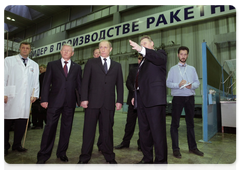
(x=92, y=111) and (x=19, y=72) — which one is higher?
→ (x=19, y=72)

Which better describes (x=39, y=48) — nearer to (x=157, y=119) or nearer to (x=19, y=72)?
(x=19, y=72)

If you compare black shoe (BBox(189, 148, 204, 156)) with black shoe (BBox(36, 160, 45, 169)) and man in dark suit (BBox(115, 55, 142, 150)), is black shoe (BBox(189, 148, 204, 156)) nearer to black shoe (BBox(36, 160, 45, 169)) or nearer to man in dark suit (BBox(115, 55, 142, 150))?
man in dark suit (BBox(115, 55, 142, 150))

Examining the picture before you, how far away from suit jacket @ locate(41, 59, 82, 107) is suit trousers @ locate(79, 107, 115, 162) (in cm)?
33

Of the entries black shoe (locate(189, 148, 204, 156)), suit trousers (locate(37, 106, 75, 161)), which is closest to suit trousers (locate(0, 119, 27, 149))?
suit trousers (locate(37, 106, 75, 161))

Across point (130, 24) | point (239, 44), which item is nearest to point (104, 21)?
point (130, 24)

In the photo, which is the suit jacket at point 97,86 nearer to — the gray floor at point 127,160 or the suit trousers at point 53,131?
the suit trousers at point 53,131

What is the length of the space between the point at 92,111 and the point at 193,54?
26.6ft

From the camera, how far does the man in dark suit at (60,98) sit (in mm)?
1830

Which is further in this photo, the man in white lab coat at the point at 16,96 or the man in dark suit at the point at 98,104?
the man in white lab coat at the point at 16,96

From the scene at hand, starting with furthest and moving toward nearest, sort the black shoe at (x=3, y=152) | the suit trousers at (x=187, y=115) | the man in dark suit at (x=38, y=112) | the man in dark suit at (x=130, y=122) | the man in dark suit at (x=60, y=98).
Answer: the man in dark suit at (x=38, y=112) → the man in dark suit at (x=130, y=122) → the suit trousers at (x=187, y=115) → the black shoe at (x=3, y=152) → the man in dark suit at (x=60, y=98)

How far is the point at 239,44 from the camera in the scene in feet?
24.1

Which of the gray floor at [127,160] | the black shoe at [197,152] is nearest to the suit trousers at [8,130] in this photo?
the gray floor at [127,160]

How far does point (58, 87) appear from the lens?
192cm

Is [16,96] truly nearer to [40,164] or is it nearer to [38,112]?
[40,164]
